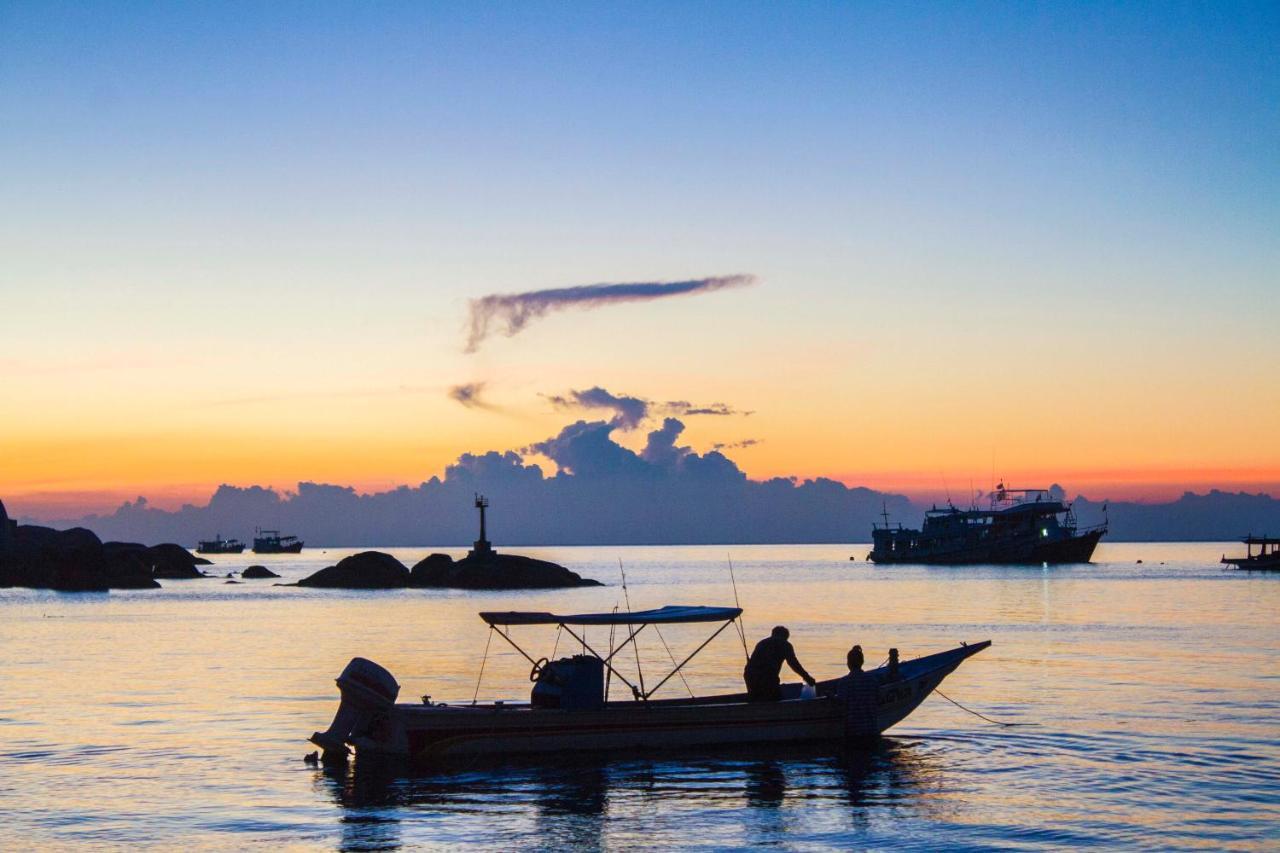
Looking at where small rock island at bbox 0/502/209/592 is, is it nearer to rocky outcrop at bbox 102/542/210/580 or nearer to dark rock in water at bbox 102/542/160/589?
dark rock in water at bbox 102/542/160/589

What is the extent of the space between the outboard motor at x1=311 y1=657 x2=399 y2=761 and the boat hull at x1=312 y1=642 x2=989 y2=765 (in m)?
0.03

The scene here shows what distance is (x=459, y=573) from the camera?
11531cm

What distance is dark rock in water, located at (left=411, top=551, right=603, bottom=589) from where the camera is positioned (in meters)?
113

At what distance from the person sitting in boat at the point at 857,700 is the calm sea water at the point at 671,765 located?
0.63 meters

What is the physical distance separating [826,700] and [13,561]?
122076 mm

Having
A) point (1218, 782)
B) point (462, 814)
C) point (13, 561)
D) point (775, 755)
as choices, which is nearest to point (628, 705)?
point (775, 755)

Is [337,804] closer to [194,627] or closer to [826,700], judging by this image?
[826,700]

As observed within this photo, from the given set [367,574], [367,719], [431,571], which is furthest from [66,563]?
[367,719]

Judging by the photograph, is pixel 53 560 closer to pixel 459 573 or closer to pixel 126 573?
pixel 126 573

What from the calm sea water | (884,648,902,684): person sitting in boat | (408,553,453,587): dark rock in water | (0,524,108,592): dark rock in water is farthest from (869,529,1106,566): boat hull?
(884,648,902,684): person sitting in boat

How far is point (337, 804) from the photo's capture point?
2036 cm

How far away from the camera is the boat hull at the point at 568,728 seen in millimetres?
23297

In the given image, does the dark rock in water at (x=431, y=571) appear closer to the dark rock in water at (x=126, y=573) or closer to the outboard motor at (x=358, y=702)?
the dark rock in water at (x=126, y=573)

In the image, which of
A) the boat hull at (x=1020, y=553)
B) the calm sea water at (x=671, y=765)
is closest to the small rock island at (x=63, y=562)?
the calm sea water at (x=671, y=765)
